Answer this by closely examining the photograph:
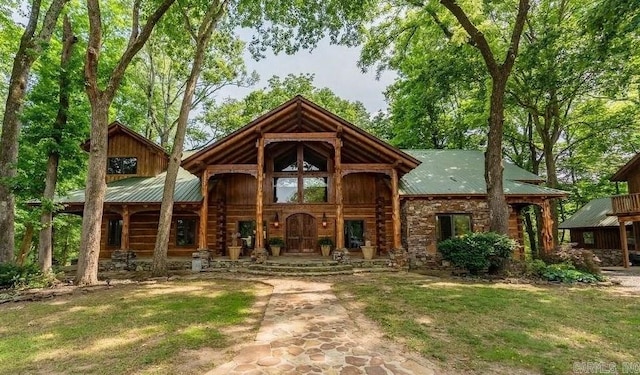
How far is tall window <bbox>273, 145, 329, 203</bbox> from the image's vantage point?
15562 mm

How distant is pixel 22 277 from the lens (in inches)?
386

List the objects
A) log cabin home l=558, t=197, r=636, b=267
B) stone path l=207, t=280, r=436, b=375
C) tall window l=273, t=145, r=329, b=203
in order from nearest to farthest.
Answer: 1. stone path l=207, t=280, r=436, b=375
2. tall window l=273, t=145, r=329, b=203
3. log cabin home l=558, t=197, r=636, b=267

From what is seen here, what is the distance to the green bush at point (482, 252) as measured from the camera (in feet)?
36.7

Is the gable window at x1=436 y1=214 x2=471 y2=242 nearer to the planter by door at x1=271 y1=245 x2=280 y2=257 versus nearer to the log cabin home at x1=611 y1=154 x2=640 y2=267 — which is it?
the planter by door at x1=271 y1=245 x2=280 y2=257

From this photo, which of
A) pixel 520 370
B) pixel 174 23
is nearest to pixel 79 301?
pixel 520 370

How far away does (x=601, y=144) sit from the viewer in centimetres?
2209

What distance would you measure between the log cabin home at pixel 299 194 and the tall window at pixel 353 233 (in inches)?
A: 1.9

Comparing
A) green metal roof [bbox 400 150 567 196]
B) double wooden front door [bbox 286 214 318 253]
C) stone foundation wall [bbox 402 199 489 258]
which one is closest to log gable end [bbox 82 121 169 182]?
double wooden front door [bbox 286 214 318 253]

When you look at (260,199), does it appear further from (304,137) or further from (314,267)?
(314,267)

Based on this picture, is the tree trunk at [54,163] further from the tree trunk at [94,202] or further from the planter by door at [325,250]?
the planter by door at [325,250]

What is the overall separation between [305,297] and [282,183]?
841 centimetres

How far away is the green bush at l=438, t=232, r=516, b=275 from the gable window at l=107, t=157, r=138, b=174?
53.1 ft

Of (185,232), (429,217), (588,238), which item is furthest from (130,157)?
(588,238)

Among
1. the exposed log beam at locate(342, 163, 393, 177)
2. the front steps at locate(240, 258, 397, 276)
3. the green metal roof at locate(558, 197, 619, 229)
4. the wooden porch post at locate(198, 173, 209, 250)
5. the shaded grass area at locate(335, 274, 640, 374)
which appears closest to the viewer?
the shaded grass area at locate(335, 274, 640, 374)
